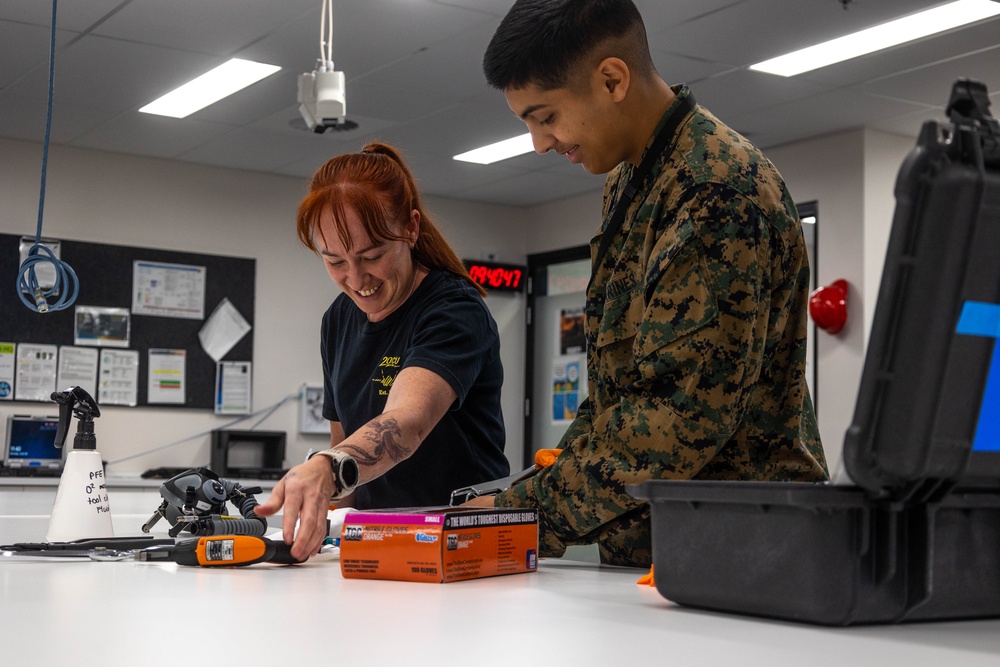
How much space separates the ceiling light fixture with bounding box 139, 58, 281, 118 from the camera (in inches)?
191

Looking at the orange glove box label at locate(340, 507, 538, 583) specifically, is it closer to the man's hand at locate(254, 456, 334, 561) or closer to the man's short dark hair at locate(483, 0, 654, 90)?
the man's hand at locate(254, 456, 334, 561)

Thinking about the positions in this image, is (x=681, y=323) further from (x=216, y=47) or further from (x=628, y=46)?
(x=216, y=47)

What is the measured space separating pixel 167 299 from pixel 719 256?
18.6 ft

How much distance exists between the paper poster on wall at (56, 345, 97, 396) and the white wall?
0.18 metres

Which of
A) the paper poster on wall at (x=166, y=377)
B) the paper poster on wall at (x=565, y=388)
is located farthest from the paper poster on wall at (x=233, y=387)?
the paper poster on wall at (x=565, y=388)

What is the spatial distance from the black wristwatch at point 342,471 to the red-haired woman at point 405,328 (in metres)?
0.23

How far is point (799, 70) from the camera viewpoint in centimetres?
475

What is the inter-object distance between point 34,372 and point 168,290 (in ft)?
2.86

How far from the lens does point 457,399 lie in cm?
159

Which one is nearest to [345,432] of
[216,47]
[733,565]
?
[733,565]

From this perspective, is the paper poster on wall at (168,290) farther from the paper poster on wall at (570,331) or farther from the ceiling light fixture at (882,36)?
the ceiling light fixture at (882,36)

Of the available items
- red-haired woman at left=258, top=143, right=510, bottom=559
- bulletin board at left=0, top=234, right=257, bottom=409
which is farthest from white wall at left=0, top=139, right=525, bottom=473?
red-haired woman at left=258, top=143, right=510, bottom=559

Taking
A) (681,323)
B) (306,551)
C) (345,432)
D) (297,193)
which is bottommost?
(306,551)

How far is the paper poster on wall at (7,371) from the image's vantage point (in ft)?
19.2
